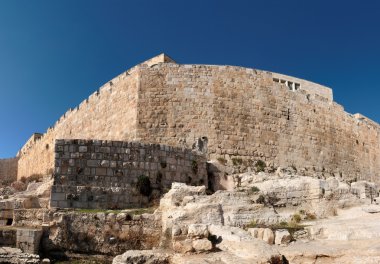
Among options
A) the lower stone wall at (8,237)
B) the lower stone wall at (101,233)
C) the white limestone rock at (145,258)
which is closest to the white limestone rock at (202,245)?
the white limestone rock at (145,258)

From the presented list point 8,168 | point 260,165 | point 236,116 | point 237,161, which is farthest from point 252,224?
point 8,168

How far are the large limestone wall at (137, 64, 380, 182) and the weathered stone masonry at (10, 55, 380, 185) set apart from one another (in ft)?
0.11

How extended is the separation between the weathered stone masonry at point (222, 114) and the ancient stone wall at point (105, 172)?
4.49 m

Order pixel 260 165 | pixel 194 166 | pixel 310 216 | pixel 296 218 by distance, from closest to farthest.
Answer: pixel 296 218 → pixel 310 216 → pixel 194 166 → pixel 260 165

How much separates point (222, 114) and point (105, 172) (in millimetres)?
7348

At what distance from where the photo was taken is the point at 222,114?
17859 millimetres

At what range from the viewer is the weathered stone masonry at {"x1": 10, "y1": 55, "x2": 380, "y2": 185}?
1723 cm

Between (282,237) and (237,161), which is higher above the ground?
(237,161)

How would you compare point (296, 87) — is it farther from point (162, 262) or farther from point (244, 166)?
point (162, 262)

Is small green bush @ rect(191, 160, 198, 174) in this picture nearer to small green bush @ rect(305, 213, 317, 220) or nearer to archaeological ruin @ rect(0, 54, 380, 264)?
archaeological ruin @ rect(0, 54, 380, 264)

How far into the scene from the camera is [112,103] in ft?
61.6

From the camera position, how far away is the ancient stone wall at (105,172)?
11102 millimetres

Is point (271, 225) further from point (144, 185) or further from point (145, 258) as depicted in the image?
point (144, 185)

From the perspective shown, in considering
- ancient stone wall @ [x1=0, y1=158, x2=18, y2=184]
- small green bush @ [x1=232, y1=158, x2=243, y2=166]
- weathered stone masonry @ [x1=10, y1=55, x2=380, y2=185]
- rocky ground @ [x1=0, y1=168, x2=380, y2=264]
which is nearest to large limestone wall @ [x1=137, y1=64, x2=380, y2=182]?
weathered stone masonry @ [x1=10, y1=55, x2=380, y2=185]
